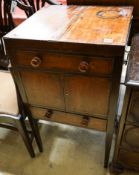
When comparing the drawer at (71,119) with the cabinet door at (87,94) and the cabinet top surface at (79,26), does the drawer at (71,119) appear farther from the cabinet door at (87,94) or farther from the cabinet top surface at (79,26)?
the cabinet top surface at (79,26)

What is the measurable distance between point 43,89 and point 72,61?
0.25 metres

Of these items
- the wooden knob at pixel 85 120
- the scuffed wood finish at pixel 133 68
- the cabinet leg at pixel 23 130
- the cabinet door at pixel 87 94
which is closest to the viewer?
the scuffed wood finish at pixel 133 68

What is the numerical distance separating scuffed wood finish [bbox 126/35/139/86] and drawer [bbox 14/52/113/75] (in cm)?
8

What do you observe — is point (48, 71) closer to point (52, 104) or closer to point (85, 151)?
point (52, 104)

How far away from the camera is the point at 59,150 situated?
54.2 inches

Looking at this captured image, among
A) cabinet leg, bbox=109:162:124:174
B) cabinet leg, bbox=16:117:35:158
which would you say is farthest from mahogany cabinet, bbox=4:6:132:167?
cabinet leg, bbox=109:162:124:174

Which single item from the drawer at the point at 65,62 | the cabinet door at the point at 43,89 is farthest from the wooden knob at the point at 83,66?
the cabinet door at the point at 43,89

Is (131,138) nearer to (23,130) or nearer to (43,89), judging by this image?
(43,89)

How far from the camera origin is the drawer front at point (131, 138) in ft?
2.81

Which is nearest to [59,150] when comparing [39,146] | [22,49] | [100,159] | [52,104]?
[39,146]

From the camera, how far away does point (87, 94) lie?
0.82 meters

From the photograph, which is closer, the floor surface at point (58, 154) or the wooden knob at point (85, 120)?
the wooden knob at point (85, 120)

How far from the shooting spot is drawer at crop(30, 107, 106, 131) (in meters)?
0.95

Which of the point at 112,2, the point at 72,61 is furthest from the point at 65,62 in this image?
the point at 112,2
